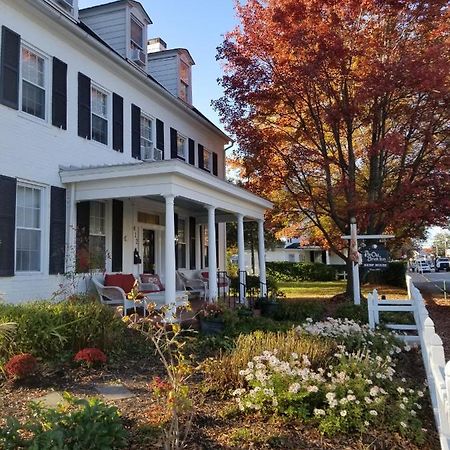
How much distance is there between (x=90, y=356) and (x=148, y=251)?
7.68 meters

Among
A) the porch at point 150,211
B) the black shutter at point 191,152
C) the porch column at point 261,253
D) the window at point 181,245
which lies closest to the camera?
the porch at point 150,211

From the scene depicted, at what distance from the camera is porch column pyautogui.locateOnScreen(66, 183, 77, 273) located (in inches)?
394

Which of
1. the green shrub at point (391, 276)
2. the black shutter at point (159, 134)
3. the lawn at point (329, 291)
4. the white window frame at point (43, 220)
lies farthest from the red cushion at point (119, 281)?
the green shrub at point (391, 276)

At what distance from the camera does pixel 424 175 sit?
15.2 meters

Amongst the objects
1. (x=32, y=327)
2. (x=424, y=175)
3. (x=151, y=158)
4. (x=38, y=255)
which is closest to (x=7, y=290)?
(x=38, y=255)

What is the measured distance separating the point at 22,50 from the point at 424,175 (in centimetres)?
1188

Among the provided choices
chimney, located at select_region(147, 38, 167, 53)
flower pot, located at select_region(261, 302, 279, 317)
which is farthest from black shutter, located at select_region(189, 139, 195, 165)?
flower pot, located at select_region(261, 302, 279, 317)

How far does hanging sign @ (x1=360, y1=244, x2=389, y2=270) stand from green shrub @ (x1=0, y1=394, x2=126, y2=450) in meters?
9.86

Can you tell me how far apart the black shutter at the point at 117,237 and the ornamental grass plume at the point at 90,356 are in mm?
5349

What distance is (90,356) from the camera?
639cm

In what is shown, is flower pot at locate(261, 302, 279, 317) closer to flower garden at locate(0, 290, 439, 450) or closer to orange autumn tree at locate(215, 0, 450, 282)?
orange autumn tree at locate(215, 0, 450, 282)

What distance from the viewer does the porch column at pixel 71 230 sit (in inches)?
394

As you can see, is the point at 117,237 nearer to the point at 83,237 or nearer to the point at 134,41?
the point at 83,237

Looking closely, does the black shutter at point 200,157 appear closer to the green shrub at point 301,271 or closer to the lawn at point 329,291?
the lawn at point 329,291
